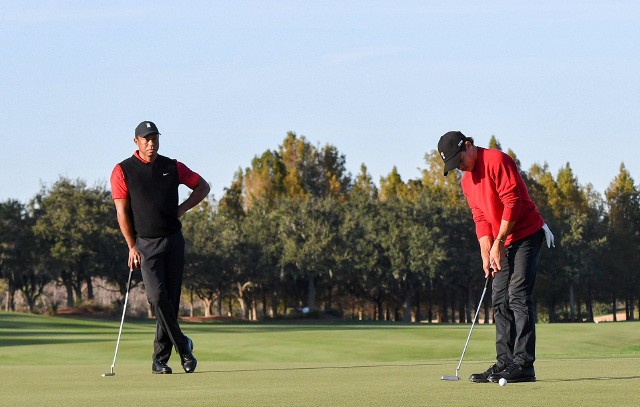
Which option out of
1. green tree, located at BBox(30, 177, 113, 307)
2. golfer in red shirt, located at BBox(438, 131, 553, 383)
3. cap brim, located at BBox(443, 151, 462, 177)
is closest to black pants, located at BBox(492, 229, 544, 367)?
golfer in red shirt, located at BBox(438, 131, 553, 383)

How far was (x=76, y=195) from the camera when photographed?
8638cm

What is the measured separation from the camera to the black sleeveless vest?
1326cm

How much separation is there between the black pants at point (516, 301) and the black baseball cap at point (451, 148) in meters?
1.05

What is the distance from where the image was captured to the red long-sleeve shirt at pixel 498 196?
1128cm

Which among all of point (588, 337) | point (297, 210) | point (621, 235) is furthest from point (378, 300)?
point (588, 337)

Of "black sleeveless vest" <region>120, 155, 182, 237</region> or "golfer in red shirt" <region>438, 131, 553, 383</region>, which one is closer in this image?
"golfer in red shirt" <region>438, 131, 553, 383</region>

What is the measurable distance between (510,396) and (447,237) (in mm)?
92207

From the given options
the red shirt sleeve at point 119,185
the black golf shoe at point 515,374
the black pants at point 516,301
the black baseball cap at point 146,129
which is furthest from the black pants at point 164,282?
the black golf shoe at point 515,374

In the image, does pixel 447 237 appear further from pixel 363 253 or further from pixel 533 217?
pixel 533 217

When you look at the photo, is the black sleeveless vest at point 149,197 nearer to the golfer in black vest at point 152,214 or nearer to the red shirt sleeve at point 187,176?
the golfer in black vest at point 152,214

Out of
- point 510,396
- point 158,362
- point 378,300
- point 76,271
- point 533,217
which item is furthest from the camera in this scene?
point 378,300

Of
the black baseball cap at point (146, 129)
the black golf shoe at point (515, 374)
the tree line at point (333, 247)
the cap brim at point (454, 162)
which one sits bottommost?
the black golf shoe at point (515, 374)

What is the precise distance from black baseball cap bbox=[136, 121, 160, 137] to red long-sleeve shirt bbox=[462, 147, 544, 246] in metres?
3.51

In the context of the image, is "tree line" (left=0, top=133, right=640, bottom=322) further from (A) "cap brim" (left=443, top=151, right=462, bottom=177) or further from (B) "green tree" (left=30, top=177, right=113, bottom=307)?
(A) "cap brim" (left=443, top=151, right=462, bottom=177)
